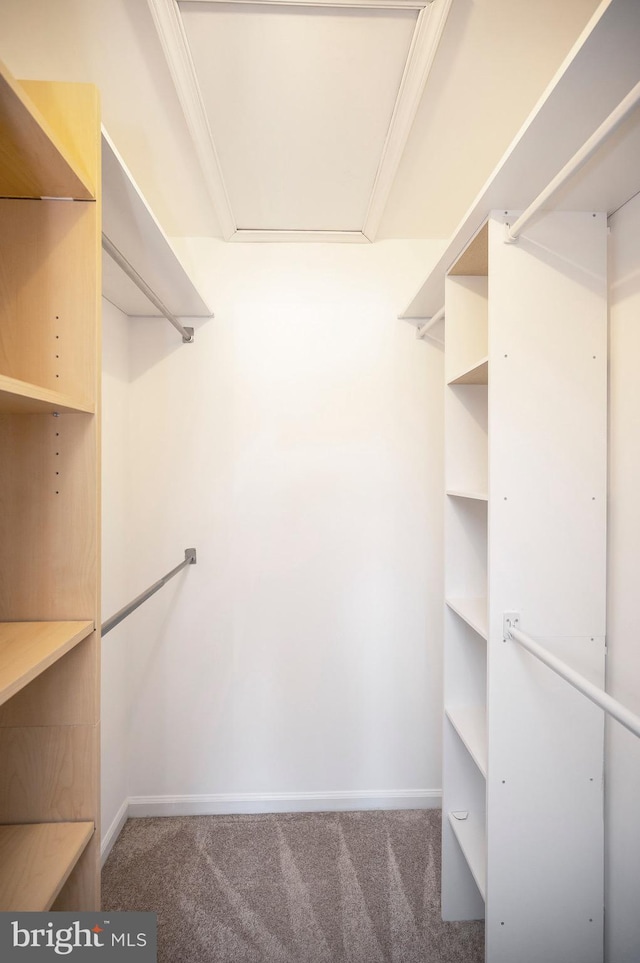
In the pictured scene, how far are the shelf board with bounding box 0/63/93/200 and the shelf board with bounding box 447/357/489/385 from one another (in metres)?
1.00

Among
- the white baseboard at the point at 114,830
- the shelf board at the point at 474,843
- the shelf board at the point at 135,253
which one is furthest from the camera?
the white baseboard at the point at 114,830

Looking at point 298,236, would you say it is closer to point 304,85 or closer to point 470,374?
point 304,85

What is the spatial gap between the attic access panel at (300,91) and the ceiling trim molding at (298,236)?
0.14 meters

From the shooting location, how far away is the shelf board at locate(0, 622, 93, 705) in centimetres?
65

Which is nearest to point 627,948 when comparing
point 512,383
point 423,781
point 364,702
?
point 423,781

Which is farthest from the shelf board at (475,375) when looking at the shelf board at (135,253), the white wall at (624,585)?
the shelf board at (135,253)

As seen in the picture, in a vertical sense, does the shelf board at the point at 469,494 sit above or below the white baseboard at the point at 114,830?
above

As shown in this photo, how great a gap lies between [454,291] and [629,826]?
5.29 feet

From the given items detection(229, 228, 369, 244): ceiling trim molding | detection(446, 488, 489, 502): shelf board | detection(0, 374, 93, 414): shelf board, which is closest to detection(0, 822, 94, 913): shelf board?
detection(0, 374, 93, 414): shelf board

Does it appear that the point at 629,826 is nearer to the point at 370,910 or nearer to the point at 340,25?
the point at 370,910

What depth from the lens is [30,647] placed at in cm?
74

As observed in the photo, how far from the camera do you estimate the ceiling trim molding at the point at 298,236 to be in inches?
72.4

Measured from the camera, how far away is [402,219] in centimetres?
177

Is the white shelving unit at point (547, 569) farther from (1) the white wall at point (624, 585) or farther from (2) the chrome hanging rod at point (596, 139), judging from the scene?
(2) the chrome hanging rod at point (596, 139)
